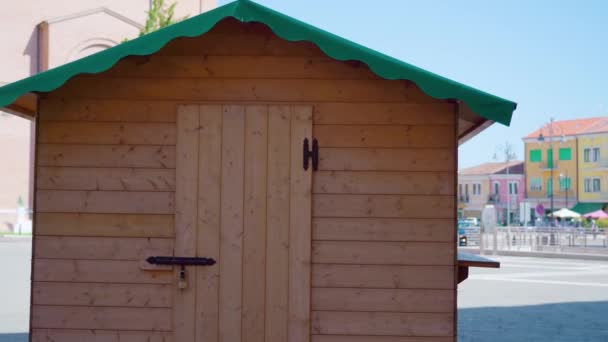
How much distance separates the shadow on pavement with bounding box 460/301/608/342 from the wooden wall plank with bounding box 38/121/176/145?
5.82 metres

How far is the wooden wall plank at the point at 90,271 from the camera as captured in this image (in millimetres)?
5953

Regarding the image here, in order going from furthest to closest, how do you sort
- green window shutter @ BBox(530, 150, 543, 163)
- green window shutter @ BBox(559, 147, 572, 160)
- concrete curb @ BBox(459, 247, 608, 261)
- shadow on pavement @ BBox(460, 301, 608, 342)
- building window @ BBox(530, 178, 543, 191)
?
building window @ BBox(530, 178, 543, 191)
green window shutter @ BBox(530, 150, 543, 163)
green window shutter @ BBox(559, 147, 572, 160)
concrete curb @ BBox(459, 247, 608, 261)
shadow on pavement @ BBox(460, 301, 608, 342)

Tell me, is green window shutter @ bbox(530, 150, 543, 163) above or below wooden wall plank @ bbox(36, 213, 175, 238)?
above

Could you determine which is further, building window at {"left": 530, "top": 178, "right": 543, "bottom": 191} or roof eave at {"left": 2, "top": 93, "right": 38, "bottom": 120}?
building window at {"left": 530, "top": 178, "right": 543, "bottom": 191}

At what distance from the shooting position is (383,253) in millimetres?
5938

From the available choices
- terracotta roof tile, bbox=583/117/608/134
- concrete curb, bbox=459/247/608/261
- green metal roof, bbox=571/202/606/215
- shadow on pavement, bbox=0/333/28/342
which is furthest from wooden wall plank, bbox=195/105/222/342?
terracotta roof tile, bbox=583/117/608/134

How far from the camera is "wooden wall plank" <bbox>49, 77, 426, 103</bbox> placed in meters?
5.96

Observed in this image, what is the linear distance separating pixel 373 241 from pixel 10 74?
36464 millimetres

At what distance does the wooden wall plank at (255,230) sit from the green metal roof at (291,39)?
2.72ft

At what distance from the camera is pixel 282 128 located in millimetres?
5910

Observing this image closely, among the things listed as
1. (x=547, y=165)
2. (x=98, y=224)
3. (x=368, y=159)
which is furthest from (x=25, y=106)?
(x=547, y=165)

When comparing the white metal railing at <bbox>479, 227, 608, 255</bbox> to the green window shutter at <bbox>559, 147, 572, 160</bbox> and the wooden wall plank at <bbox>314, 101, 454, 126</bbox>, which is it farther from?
the green window shutter at <bbox>559, 147, 572, 160</bbox>

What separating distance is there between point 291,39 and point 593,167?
3036 inches

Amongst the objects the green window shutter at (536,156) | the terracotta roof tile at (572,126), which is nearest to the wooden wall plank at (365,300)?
the terracotta roof tile at (572,126)
